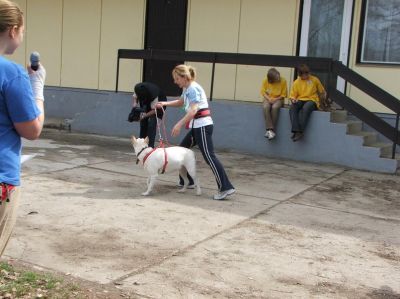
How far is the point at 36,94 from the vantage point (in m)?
2.76

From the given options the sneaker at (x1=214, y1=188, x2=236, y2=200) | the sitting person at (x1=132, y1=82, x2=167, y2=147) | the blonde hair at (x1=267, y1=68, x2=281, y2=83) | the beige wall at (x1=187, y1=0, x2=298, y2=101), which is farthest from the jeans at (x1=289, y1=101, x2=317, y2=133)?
the sneaker at (x1=214, y1=188, x2=236, y2=200)

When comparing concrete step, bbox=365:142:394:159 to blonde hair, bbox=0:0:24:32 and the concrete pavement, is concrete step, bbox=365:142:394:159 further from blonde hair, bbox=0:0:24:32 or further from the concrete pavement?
blonde hair, bbox=0:0:24:32

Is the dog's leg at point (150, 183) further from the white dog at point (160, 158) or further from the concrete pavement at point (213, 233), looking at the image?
the concrete pavement at point (213, 233)

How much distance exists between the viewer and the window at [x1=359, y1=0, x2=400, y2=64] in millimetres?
10516

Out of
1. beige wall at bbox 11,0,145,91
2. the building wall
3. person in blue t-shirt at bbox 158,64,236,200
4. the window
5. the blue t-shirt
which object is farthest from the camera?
beige wall at bbox 11,0,145,91

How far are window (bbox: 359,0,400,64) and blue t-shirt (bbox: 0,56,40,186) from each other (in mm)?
9184

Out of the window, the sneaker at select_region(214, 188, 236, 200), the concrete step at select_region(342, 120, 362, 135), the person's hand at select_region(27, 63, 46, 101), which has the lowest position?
the sneaker at select_region(214, 188, 236, 200)

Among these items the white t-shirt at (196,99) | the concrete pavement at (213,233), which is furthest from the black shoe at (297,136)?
the white t-shirt at (196,99)

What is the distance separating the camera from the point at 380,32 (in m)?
10.7

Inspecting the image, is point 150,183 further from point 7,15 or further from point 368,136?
point 368,136

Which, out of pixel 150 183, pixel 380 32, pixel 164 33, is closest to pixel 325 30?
pixel 380 32

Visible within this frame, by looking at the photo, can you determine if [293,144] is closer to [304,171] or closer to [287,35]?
[304,171]

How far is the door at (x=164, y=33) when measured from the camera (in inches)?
492

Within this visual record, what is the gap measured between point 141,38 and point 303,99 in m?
4.81
